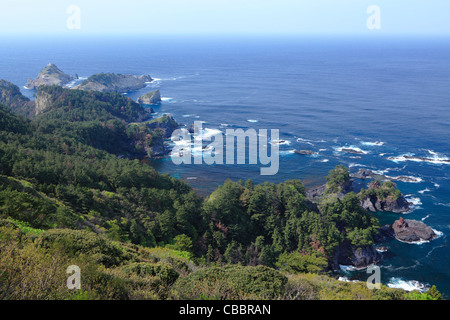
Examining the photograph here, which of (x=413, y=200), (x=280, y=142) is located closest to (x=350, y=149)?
(x=280, y=142)

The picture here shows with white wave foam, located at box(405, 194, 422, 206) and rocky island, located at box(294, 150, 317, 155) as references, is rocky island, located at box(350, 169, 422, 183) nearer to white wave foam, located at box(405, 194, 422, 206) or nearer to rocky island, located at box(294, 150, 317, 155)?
white wave foam, located at box(405, 194, 422, 206)

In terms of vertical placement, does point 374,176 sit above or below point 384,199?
above

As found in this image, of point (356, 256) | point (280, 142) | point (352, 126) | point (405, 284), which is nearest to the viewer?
point (405, 284)

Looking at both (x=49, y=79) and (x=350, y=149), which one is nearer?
(x=350, y=149)

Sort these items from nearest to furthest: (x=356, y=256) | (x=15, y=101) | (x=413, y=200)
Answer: (x=356, y=256), (x=413, y=200), (x=15, y=101)

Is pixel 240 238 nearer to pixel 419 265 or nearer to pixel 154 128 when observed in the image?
pixel 419 265

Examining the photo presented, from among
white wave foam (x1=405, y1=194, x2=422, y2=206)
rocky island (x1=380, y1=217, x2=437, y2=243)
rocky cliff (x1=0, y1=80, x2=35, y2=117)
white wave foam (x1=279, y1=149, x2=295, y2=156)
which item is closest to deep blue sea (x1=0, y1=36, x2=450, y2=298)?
white wave foam (x1=405, y1=194, x2=422, y2=206)

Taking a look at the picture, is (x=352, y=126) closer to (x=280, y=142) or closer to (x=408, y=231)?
(x=280, y=142)
